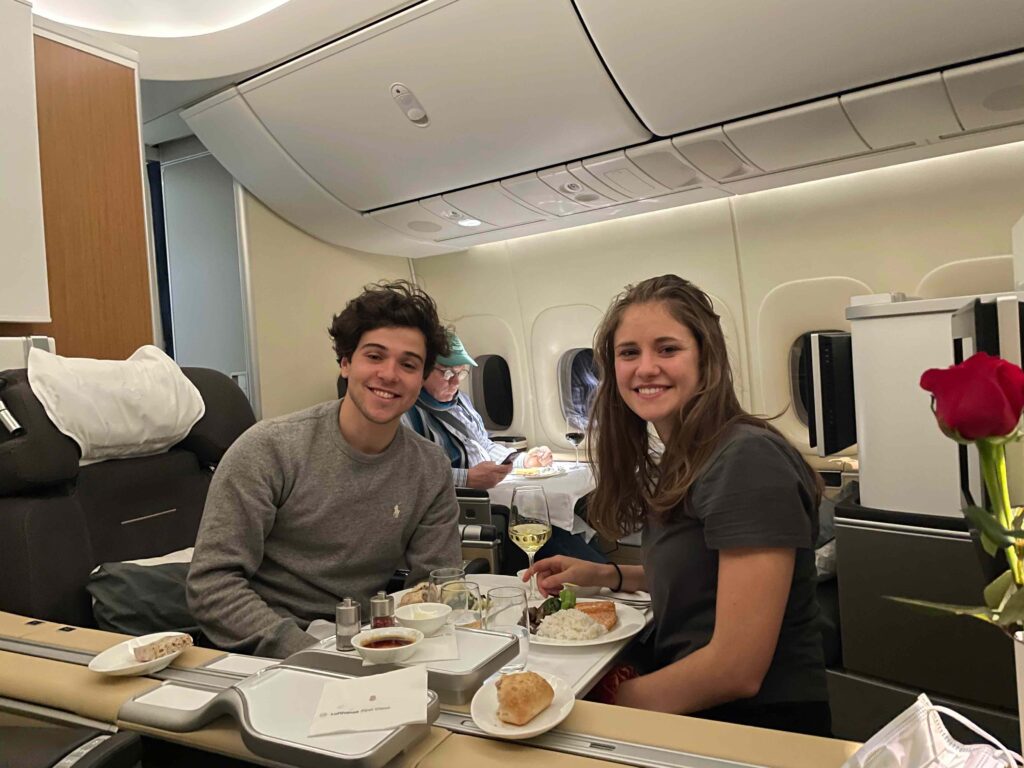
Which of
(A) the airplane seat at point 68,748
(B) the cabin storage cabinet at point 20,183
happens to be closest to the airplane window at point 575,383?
(B) the cabin storage cabinet at point 20,183

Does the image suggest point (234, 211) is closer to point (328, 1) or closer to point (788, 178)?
point (328, 1)

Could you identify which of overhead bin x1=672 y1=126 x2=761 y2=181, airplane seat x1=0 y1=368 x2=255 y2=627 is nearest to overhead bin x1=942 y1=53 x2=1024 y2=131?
overhead bin x1=672 y1=126 x2=761 y2=181

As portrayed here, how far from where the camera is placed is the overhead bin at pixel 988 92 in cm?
256

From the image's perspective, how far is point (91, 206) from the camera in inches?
108

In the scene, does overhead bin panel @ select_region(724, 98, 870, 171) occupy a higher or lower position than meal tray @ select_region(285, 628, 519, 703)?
higher

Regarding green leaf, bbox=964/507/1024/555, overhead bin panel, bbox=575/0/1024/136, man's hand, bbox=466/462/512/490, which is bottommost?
man's hand, bbox=466/462/512/490

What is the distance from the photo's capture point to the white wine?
2.02 m

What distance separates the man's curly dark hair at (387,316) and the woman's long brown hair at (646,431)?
1.76 feet

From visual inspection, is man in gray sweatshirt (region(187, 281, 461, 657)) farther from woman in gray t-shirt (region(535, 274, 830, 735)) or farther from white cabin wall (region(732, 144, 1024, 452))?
white cabin wall (region(732, 144, 1024, 452))

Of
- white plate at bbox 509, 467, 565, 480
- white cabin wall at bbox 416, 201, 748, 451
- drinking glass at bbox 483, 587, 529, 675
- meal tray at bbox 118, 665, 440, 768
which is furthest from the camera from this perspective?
white cabin wall at bbox 416, 201, 748, 451

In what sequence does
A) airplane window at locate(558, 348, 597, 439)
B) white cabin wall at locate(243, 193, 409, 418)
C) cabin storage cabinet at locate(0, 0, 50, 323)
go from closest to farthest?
cabin storage cabinet at locate(0, 0, 50, 323) < white cabin wall at locate(243, 193, 409, 418) < airplane window at locate(558, 348, 597, 439)

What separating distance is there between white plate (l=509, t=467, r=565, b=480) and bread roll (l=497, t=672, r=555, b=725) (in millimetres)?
3144

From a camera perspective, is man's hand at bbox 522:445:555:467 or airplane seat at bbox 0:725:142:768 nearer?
airplane seat at bbox 0:725:142:768

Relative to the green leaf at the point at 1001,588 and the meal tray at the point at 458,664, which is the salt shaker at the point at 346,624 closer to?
the meal tray at the point at 458,664
